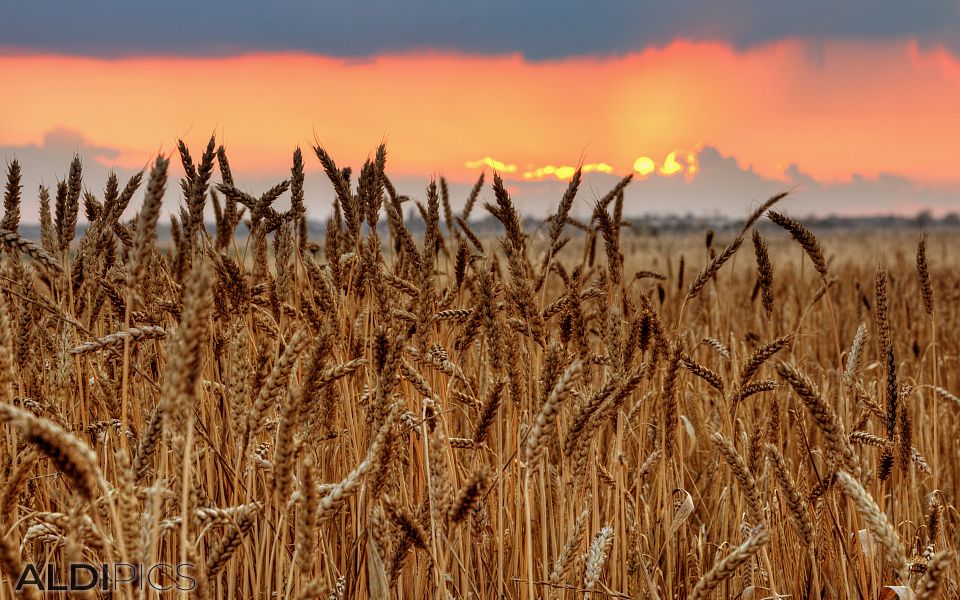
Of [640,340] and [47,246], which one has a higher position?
[47,246]

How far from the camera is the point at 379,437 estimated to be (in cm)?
143

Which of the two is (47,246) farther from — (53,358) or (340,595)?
(340,595)

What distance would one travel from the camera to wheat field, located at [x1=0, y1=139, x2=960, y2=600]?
136 centimetres

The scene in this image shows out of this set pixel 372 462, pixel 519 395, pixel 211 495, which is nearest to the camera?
pixel 372 462

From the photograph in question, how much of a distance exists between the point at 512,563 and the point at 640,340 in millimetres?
824

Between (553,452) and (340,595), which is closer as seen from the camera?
(340,595)

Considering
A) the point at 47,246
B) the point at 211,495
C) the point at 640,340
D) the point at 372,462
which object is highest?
the point at 47,246

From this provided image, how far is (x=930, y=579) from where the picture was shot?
1.24 meters

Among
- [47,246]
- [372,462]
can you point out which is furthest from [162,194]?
[47,246]

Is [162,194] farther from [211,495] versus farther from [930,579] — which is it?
[930,579]

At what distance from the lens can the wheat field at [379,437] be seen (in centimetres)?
136

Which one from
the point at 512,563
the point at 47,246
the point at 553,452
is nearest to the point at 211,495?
the point at 512,563

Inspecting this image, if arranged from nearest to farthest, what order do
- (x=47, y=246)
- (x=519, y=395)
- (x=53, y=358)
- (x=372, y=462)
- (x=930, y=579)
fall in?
(x=930, y=579) < (x=372, y=462) < (x=519, y=395) < (x=53, y=358) < (x=47, y=246)

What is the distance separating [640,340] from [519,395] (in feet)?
2.63
